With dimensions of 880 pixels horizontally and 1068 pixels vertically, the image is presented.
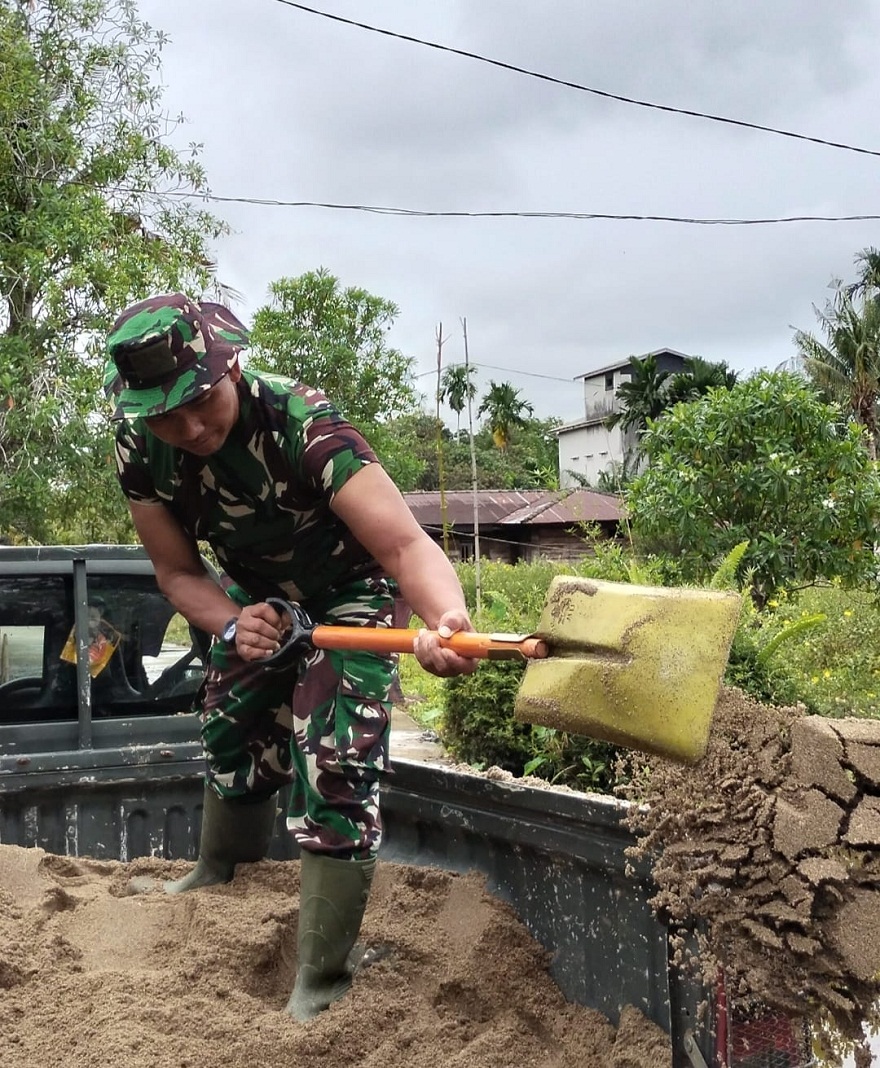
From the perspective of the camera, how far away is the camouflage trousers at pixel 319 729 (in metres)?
2.16

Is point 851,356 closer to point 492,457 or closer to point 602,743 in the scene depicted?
point 492,457

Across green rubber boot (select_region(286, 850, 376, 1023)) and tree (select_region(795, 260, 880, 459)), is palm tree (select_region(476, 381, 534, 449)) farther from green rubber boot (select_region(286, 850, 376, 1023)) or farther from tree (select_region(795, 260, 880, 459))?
green rubber boot (select_region(286, 850, 376, 1023))

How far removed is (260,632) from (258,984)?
27.9 inches

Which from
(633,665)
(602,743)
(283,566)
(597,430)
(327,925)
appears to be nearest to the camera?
(633,665)

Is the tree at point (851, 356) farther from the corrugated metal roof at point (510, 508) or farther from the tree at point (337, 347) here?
the tree at point (337, 347)

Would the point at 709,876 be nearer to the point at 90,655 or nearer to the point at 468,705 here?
the point at 90,655

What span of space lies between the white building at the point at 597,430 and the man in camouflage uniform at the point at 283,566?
3684cm

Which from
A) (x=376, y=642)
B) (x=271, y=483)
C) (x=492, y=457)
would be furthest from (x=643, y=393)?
(x=376, y=642)

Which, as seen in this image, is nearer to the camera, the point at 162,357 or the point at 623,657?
the point at 623,657

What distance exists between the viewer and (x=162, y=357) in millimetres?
1995

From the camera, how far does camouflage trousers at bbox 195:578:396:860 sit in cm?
216

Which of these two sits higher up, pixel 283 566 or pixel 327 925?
pixel 283 566

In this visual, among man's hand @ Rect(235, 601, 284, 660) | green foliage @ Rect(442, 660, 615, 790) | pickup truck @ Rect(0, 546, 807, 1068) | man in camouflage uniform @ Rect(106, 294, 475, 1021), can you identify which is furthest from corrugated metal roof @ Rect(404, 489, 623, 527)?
man's hand @ Rect(235, 601, 284, 660)

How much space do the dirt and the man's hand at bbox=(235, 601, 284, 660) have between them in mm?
602
